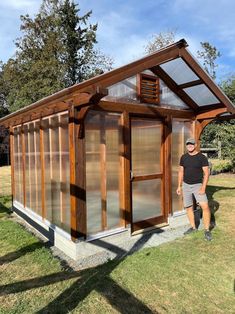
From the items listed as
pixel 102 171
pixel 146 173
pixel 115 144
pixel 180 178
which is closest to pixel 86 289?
pixel 102 171

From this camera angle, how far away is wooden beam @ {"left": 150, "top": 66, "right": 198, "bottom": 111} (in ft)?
19.2

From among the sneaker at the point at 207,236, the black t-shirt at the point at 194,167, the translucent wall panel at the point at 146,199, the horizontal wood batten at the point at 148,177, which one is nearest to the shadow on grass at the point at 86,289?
the translucent wall panel at the point at 146,199

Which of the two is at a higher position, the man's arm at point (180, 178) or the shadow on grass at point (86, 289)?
the man's arm at point (180, 178)

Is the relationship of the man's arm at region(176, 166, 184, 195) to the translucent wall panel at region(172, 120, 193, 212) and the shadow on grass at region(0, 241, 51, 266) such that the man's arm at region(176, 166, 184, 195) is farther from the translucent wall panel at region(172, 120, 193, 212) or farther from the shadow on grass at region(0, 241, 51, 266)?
the shadow on grass at region(0, 241, 51, 266)

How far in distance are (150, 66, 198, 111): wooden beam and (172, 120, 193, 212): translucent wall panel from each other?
43cm

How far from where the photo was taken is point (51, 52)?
24.9m

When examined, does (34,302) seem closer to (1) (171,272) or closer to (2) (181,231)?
(1) (171,272)

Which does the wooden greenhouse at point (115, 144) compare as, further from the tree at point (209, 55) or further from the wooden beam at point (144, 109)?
the tree at point (209, 55)

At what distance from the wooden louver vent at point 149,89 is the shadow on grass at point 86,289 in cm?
301

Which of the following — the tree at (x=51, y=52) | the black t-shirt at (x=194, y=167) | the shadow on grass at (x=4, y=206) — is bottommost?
the shadow on grass at (x=4, y=206)

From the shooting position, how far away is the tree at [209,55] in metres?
32.1

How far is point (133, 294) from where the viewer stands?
362cm

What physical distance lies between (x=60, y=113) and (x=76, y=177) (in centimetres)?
119

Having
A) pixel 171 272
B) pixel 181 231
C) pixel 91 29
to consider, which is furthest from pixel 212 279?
pixel 91 29
